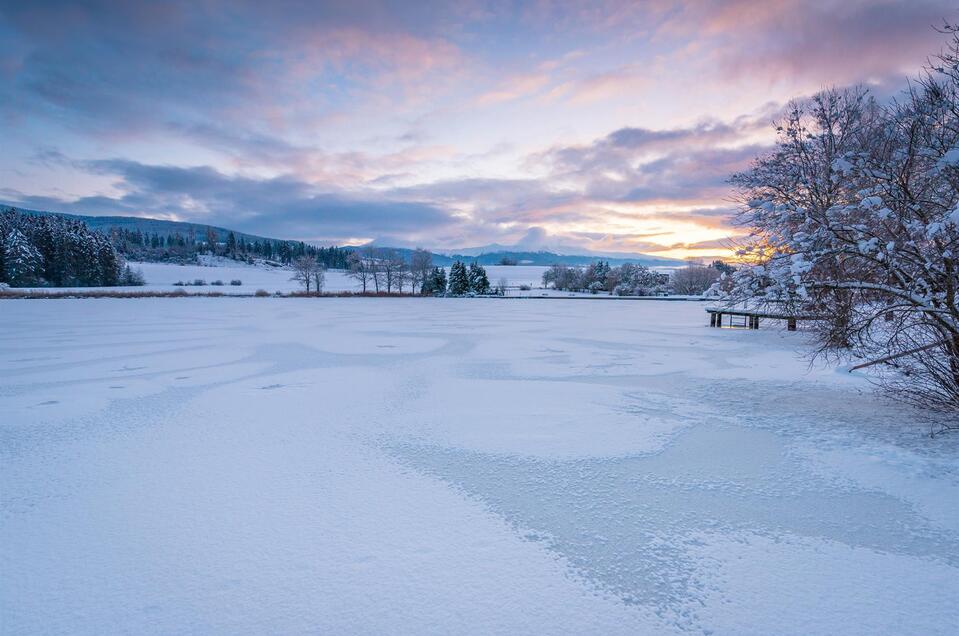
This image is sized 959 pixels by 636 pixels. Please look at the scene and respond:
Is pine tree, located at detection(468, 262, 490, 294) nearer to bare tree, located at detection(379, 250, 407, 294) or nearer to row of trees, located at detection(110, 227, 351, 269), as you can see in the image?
bare tree, located at detection(379, 250, 407, 294)

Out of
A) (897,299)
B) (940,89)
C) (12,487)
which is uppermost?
(940,89)

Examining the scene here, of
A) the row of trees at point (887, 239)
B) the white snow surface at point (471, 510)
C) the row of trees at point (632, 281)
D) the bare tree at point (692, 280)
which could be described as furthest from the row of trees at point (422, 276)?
the row of trees at point (887, 239)

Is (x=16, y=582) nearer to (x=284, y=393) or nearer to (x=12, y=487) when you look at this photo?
(x=12, y=487)

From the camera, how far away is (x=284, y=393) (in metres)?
8.42

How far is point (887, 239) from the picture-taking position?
6.00m

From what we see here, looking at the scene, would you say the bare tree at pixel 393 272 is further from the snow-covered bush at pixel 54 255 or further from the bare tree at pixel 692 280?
the bare tree at pixel 692 280

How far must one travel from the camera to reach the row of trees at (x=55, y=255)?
54.2 m

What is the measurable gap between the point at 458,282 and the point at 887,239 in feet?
210

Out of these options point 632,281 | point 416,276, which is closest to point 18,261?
point 416,276

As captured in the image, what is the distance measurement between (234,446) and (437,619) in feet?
13.2

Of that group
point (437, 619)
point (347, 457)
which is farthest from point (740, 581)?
point (347, 457)

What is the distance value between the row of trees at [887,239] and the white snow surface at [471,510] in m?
1.29

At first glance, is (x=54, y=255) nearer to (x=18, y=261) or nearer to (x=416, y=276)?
(x=18, y=261)

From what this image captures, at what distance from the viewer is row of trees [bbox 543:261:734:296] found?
8244 centimetres
